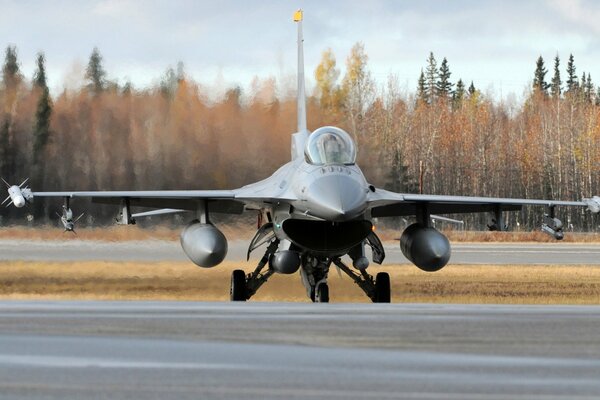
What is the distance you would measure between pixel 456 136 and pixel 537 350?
7732 centimetres

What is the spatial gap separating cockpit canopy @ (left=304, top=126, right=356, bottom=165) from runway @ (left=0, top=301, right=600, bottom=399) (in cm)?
681

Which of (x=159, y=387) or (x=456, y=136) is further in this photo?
(x=456, y=136)

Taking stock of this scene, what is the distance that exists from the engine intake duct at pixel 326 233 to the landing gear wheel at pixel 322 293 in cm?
60

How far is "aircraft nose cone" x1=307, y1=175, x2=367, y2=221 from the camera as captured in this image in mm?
19109

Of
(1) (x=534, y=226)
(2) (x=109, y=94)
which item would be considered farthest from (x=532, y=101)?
(2) (x=109, y=94)

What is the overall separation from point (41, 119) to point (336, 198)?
19091 mm

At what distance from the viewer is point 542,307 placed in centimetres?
1462

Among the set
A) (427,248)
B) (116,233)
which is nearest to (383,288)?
(427,248)

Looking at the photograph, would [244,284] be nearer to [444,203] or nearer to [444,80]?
[444,203]

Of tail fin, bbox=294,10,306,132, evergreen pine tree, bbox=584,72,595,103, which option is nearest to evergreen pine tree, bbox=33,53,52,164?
tail fin, bbox=294,10,306,132

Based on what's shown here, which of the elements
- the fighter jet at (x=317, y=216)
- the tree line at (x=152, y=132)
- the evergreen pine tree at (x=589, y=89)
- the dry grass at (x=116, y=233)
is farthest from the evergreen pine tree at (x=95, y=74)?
the evergreen pine tree at (x=589, y=89)

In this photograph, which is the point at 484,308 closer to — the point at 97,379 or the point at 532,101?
the point at 97,379

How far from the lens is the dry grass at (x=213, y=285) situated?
964 inches

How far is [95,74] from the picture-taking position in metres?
35.9
